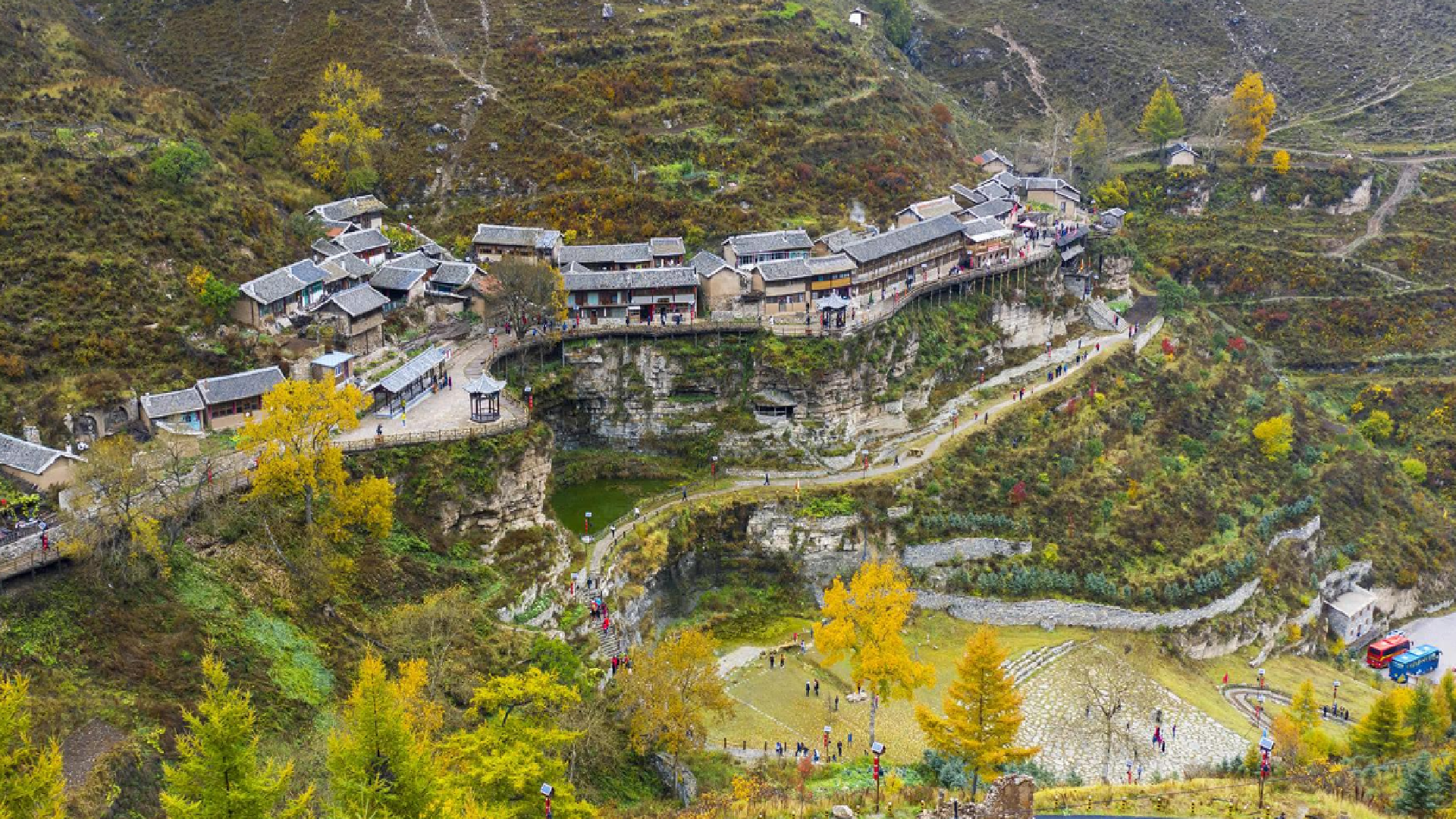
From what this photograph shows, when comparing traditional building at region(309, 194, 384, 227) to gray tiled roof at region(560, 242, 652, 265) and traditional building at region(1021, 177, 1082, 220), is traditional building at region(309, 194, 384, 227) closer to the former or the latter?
gray tiled roof at region(560, 242, 652, 265)

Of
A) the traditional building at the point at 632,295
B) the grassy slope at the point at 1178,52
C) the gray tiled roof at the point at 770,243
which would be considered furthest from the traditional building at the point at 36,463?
the grassy slope at the point at 1178,52

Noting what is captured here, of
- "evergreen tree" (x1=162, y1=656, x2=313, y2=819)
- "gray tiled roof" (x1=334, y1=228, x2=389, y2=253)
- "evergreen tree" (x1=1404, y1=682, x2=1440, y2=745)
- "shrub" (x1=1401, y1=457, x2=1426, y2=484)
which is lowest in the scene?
"shrub" (x1=1401, y1=457, x2=1426, y2=484)

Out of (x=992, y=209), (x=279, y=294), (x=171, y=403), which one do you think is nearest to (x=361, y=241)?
A: (x=279, y=294)

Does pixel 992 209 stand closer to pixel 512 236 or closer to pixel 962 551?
pixel 962 551

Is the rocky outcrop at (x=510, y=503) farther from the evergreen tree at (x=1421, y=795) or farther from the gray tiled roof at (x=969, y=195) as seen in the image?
the gray tiled roof at (x=969, y=195)

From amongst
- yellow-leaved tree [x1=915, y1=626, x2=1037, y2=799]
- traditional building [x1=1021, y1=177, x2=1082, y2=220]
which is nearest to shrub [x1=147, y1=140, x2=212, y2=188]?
yellow-leaved tree [x1=915, y1=626, x2=1037, y2=799]

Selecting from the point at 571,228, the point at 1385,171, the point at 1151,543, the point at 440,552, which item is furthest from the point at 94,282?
the point at 1385,171

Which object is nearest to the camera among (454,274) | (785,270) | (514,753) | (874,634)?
(514,753)
